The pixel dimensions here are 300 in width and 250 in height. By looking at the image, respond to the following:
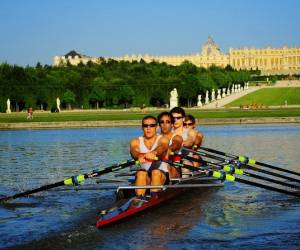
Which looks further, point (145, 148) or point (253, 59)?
point (253, 59)

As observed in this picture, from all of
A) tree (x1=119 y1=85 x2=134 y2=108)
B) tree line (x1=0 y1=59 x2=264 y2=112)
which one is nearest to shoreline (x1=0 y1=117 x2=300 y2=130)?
tree line (x1=0 y1=59 x2=264 y2=112)

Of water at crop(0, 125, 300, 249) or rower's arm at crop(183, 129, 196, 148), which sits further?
rower's arm at crop(183, 129, 196, 148)

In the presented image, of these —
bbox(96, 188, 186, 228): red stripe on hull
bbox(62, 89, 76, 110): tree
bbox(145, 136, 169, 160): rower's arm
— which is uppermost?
bbox(62, 89, 76, 110): tree

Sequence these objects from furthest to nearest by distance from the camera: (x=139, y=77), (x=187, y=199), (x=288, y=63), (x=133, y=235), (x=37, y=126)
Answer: (x=288, y=63)
(x=139, y=77)
(x=37, y=126)
(x=187, y=199)
(x=133, y=235)

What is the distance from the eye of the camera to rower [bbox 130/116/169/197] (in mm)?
10445

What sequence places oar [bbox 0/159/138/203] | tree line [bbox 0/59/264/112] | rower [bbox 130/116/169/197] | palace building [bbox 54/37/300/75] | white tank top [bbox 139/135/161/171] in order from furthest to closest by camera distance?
palace building [bbox 54/37/300/75], tree line [bbox 0/59/264/112], white tank top [bbox 139/135/161/171], rower [bbox 130/116/169/197], oar [bbox 0/159/138/203]

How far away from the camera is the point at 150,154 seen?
413 inches

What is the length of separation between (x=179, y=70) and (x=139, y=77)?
13.2 m

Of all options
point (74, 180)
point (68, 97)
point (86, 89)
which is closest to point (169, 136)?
point (74, 180)

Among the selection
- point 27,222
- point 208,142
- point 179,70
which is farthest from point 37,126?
point 179,70

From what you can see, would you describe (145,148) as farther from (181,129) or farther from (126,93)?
(126,93)

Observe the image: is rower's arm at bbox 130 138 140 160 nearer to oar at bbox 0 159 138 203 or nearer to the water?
oar at bbox 0 159 138 203

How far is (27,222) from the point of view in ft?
33.3

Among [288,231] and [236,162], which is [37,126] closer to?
[236,162]
